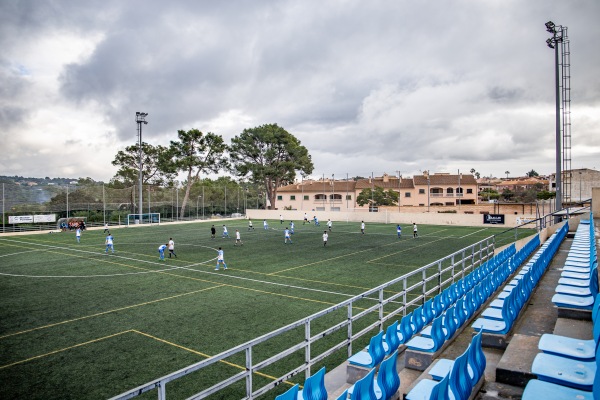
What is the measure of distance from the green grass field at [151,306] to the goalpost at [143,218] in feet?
87.7

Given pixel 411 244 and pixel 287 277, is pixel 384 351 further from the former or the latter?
pixel 411 244

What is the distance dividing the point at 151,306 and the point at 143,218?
160 ft

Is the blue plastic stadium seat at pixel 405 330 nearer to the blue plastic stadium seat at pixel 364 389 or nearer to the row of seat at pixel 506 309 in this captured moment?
the row of seat at pixel 506 309

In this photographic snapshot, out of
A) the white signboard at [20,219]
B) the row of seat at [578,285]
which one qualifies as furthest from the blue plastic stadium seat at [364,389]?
the white signboard at [20,219]

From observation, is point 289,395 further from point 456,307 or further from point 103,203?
point 103,203

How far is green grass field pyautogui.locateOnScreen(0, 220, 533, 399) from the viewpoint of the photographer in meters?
9.02

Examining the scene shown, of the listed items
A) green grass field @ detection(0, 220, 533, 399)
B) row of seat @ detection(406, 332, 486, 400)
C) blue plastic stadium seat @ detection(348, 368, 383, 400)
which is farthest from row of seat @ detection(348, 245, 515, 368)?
green grass field @ detection(0, 220, 533, 399)

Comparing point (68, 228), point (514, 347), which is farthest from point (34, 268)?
point (68, 228)

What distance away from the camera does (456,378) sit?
14.6 feet

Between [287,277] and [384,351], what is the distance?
43.7 feet

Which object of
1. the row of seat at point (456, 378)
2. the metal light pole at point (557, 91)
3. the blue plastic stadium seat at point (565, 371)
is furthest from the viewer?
the metal light pole at point (557, 91)

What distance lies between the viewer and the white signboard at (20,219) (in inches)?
1826

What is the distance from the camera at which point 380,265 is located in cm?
2311

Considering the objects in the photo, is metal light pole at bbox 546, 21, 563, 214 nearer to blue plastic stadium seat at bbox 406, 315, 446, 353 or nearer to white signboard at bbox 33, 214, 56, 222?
blue plastic stadium seat at bbox 406, 315, 446, 353
